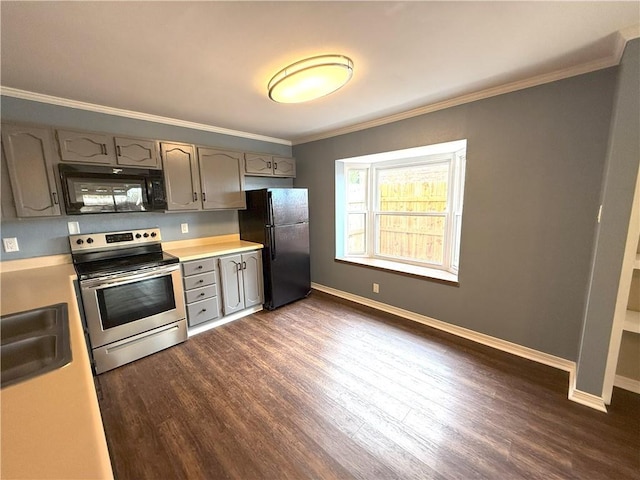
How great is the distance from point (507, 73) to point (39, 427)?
3.09m

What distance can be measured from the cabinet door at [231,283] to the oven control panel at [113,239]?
796mm

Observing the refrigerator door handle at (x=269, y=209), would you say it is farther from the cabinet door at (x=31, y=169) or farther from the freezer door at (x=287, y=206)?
the cabinet door at (x=31, y=169)

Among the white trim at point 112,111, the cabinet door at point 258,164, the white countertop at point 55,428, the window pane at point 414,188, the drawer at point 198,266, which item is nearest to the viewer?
the white countertop at point 55,428

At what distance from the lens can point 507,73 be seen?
1.98 meters

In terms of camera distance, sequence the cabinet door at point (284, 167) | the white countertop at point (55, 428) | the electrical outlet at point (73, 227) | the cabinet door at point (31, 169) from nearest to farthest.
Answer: the white countertop at point (55, 428), the cabinet door at point (31, 169), the electrical outlet at point (73, 227), the cabinet door at point (284, 167)

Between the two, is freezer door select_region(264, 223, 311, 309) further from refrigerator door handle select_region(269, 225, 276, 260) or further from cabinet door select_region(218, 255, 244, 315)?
cabinet door select_region(218, 255, 244, 315)

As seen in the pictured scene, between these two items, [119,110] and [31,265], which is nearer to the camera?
[31,265]

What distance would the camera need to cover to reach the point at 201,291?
9.40ft

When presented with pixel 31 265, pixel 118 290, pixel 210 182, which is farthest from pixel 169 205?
pixel 31 265

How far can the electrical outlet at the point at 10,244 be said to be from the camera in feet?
7.06

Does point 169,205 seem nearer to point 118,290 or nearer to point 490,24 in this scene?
point 118,290

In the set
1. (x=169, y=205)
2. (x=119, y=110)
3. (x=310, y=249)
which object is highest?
(x=119, y=110)

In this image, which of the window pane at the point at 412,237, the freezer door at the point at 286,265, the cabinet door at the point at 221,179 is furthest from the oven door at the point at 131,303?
the window pane at the point at 412,237

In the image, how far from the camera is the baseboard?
1827mm
